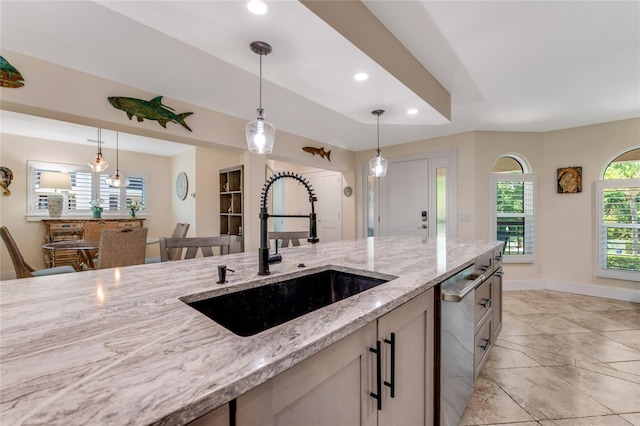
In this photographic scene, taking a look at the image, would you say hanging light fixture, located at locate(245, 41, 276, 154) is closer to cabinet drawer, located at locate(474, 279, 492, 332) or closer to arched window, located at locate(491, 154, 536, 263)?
cabinet drawer, located at locate(474, 279, 492, 332)

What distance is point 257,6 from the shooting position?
1420mm

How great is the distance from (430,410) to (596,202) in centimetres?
449

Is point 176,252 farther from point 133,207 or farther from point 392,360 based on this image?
point 133,207

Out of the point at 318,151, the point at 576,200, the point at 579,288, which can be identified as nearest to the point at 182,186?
the point at 318,151

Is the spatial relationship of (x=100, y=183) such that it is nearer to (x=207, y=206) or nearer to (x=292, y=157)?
(x=207, y=206)

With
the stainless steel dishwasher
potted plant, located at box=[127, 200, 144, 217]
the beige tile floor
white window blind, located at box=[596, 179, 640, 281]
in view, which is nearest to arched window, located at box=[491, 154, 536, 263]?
white window blind, located at box=[596, 179, 640, 281]

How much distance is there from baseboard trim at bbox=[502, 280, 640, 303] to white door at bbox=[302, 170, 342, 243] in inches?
122

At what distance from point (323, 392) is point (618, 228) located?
5.15m

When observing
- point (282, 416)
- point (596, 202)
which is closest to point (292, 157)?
point (282, 416)

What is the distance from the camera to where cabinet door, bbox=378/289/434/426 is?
37.0 inches

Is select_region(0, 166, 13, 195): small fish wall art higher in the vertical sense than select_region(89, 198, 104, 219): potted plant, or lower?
higher

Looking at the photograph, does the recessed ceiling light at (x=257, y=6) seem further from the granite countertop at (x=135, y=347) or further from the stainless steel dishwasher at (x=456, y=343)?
the stainless steel dishwasher at (x=456, y=343)

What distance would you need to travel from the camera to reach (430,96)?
8.43ft

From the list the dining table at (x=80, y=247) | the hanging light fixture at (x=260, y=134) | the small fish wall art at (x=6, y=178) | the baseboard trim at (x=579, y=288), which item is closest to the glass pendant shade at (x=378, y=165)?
the hanging light fixture at (x=260, y=134)
